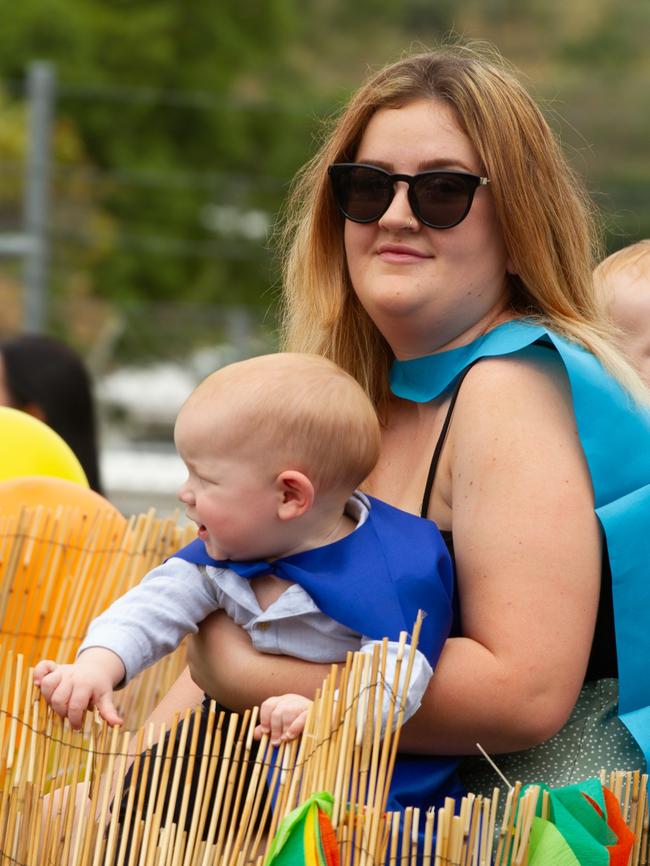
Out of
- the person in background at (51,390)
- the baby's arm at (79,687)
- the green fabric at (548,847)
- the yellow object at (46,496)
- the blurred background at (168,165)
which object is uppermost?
the blurred background at (168,165)

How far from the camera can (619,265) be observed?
300 cm

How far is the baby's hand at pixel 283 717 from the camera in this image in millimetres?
1906

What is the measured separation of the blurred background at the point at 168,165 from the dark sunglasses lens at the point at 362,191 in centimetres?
52

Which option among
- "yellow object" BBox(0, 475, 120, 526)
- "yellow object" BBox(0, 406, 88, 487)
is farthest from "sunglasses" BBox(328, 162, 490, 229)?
"yellow object" BBox(0, 406, 88, 487)

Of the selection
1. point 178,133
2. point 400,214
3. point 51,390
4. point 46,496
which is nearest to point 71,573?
point 46,496

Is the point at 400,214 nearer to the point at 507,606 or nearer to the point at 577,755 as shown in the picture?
the point at 507,606

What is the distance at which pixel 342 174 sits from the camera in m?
2.41

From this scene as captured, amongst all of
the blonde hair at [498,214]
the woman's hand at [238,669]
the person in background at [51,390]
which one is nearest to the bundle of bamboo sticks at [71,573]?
the blonde hair at [498,214]

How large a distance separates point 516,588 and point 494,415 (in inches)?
10.6

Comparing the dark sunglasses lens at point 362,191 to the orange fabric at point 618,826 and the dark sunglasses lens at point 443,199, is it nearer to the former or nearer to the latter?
the dark sunglasses lens at point 443,199

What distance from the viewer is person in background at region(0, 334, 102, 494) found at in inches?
208

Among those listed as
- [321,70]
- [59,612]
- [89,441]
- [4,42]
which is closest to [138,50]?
[4,42]

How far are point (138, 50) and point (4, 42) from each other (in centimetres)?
289

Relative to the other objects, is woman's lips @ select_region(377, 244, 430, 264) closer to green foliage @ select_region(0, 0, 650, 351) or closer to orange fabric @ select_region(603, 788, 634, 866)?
orange fabric @ select_region(603, 788, 634, 866)
